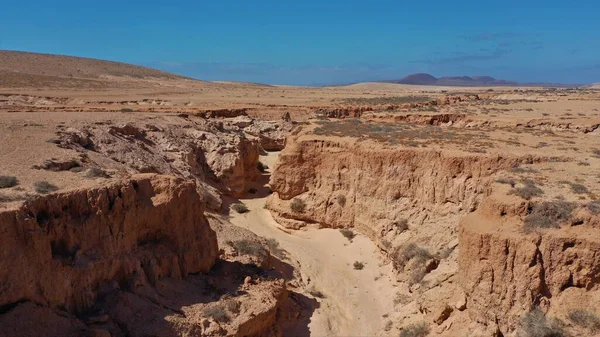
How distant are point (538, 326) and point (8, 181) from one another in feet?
42.9

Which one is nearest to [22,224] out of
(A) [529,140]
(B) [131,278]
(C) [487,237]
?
A: (B) [131,278]

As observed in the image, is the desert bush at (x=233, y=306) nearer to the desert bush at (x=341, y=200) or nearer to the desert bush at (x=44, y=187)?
the desert bush at (x=44, y=187)

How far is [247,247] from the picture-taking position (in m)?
16.6

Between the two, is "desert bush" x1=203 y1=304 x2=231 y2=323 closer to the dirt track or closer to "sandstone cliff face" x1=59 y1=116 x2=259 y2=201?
the dirt track

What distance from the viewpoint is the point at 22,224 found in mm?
10000

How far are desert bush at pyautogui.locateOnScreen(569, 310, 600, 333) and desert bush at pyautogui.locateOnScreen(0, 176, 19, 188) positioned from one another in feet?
44.4

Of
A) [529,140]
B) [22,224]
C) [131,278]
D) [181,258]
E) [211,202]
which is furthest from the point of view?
[211,202]

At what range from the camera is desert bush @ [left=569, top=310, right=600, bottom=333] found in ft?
33.0

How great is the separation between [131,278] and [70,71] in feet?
290

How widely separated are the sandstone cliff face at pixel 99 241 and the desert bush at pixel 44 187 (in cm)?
60

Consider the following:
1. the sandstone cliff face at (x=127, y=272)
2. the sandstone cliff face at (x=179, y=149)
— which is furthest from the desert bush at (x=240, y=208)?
the sandstone cliff face at (x=127, y=272)

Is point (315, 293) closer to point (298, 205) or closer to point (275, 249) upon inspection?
point (275, 249)

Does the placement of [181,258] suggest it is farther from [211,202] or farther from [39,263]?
[211,202]

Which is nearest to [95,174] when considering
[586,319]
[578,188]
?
[586,319]
